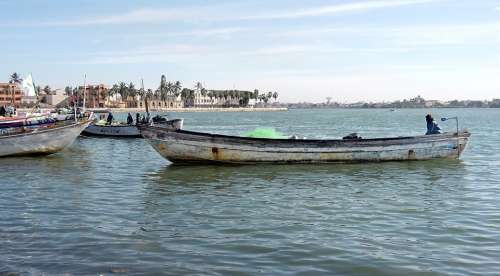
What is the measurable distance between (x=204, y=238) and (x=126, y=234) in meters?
1.56

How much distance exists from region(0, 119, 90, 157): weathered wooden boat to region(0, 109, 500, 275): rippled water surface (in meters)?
4.00

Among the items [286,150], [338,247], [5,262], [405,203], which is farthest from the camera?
[286,150]

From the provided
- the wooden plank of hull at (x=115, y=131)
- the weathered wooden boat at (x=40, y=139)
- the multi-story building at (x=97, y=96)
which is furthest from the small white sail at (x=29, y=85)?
the multi-story building at (x=97, y=96)

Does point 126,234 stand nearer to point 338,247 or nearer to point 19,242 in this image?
point 19,242

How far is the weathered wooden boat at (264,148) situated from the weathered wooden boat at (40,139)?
671 cm

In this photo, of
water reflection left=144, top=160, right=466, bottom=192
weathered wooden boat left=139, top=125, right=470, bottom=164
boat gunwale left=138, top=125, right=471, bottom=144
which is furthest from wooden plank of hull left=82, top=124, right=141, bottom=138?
boat gunwale left=138, top=125, right=471, bottom=144

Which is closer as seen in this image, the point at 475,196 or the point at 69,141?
the point at 475,196

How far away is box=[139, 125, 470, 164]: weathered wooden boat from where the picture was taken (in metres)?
21.9

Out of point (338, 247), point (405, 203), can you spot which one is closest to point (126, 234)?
point (338, 247)

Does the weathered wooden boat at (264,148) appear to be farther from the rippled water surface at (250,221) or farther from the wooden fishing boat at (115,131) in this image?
the wooden fishing boat at (115,131)

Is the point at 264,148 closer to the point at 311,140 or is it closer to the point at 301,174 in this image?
the point at 311,140

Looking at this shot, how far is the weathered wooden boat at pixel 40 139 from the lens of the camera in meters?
25.4

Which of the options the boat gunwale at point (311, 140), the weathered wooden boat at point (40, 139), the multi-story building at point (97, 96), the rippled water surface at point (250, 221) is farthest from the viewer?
the multi-story building at point (97, 96)

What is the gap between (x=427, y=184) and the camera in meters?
18.4
